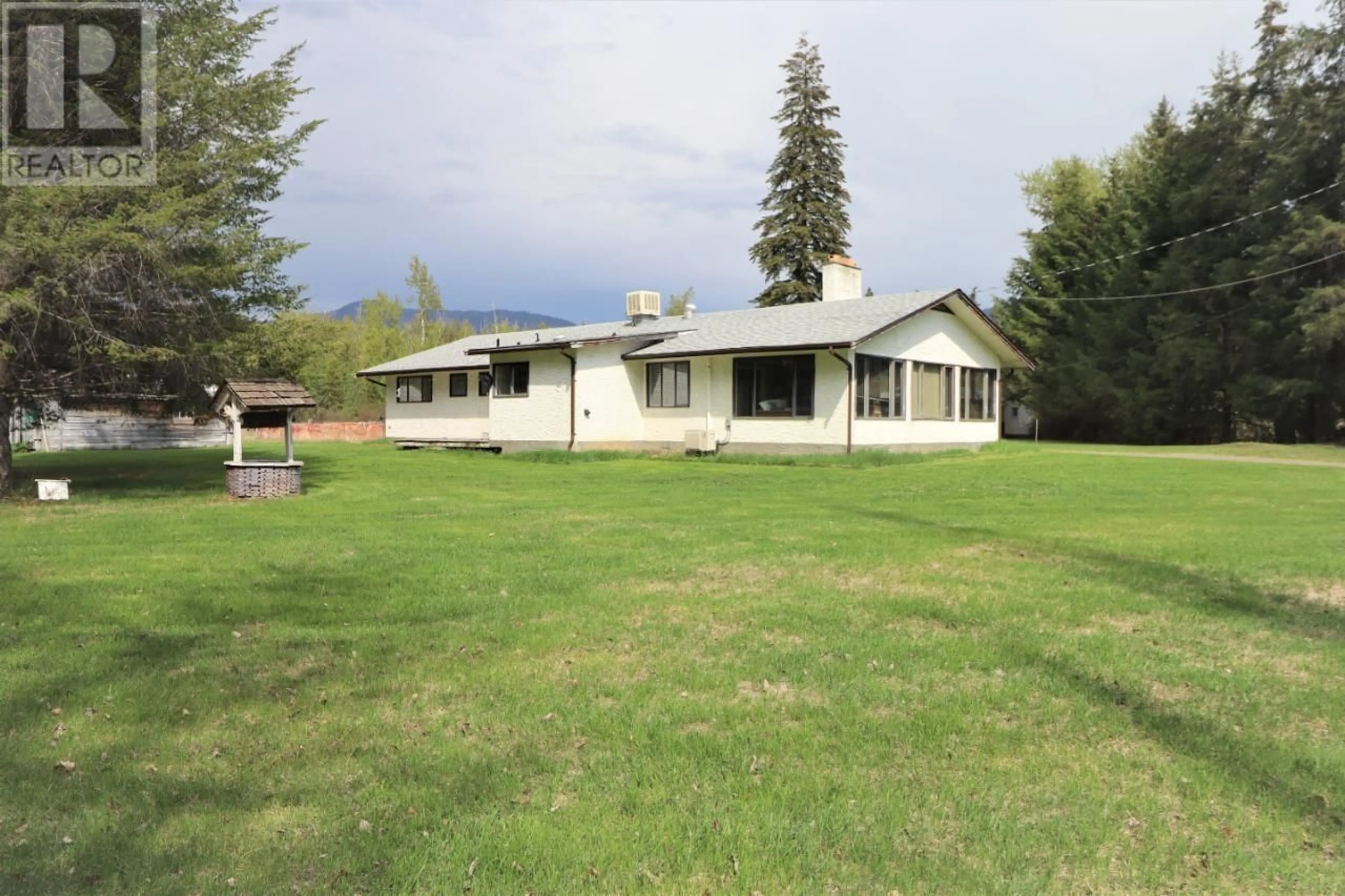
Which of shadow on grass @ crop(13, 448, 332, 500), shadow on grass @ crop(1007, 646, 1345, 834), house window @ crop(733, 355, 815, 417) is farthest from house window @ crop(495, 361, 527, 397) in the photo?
shadow on grass @ crop(1007, 646, 1345, 834)

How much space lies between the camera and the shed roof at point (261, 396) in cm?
1262

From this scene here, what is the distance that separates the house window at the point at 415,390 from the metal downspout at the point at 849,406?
1476 centimetres

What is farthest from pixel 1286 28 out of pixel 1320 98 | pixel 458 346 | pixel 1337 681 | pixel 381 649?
pixel 381 649

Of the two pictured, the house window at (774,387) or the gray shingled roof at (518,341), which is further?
the gray shingled roof at (518,341)

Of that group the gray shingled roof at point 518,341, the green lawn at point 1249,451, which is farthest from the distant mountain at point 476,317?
the green lawn at point 1249,451

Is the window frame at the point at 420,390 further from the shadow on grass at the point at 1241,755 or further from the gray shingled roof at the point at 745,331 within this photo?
the shadow on grass at the point at 1241,755

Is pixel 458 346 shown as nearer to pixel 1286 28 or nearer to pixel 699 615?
pixel 699 615

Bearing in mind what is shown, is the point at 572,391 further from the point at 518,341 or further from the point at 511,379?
the point at 518,341

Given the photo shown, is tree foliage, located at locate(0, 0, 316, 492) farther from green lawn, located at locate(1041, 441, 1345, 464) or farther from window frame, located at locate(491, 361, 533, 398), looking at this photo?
green lawn, located at locate(1041, 441, 1345, 464)

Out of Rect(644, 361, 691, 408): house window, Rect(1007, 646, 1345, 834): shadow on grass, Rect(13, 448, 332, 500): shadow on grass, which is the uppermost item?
Rect(644, 361, 691, 408): house window

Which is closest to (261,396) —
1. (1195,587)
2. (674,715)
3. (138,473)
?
(138,473)

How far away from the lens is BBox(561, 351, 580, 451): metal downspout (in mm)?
22953

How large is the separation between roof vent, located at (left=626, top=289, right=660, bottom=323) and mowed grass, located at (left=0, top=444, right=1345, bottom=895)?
1822 cm

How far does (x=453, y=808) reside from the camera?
3016 mm
